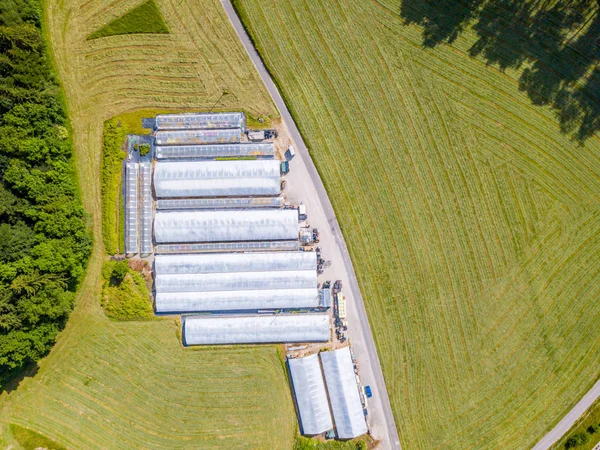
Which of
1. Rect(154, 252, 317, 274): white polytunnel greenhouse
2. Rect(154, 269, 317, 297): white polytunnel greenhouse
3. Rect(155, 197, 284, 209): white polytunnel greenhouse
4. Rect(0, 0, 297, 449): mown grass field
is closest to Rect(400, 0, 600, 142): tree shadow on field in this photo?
Rect(0, 0, 297, 449): mown grass field

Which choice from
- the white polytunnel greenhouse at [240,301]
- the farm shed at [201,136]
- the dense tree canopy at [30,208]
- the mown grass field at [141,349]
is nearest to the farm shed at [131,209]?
the mown grass field at [141,349]

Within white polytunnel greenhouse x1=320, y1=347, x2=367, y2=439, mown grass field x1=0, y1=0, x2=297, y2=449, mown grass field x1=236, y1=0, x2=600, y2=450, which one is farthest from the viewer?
mown grass field x1=236, y1=0, x2=600, y2=450

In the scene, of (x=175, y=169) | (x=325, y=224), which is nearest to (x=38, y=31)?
(x=175, y=169)

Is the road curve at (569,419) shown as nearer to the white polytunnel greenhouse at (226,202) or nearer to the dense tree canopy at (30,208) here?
the white polytunnel greenhouse at (226,202)

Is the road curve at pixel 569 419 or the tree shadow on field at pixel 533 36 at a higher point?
the tree shadow on field at pixel 533 36

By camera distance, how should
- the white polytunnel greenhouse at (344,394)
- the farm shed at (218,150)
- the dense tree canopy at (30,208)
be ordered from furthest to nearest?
the farm shed at (218,150) → the white polytunnel greenhouse at (344,394) → the dense tree canopy at (30,208)

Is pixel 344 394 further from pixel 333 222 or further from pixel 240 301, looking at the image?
pixel 333 222

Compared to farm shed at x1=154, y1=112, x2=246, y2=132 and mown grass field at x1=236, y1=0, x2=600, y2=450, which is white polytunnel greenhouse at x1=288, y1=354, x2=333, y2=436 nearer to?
mown grass field at x1=236, y1=0, x2=600, y2=450
